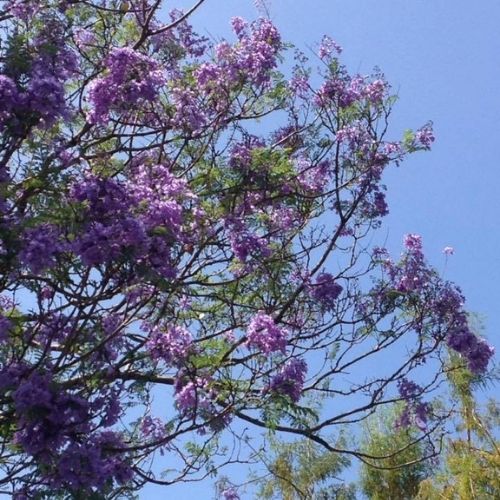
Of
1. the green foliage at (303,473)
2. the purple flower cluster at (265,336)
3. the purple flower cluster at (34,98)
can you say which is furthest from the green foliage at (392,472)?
the purple flower cluster at (34,98)

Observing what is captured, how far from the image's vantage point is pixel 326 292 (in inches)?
287

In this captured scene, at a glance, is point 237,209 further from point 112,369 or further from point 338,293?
point 112,369

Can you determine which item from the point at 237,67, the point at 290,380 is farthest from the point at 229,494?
the point at 237,67

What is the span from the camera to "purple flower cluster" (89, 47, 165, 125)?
18.0ft

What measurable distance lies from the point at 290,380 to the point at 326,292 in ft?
4.72

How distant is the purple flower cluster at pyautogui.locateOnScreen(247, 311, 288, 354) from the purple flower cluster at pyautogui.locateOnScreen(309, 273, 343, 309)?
1.38 metres

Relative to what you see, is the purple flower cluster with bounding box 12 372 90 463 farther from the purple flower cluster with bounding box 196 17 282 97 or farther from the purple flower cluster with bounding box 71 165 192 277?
the purple flower cluster with bounding box 196 17 282 97

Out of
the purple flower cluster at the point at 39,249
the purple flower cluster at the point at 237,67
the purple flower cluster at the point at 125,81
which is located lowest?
the purple flower cluster at the point at 39,249

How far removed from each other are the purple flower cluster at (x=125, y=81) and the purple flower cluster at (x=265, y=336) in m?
1.71

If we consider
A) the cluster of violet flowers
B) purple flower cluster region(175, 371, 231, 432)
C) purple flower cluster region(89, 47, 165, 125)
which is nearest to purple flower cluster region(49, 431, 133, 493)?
the cluster of violet flowers

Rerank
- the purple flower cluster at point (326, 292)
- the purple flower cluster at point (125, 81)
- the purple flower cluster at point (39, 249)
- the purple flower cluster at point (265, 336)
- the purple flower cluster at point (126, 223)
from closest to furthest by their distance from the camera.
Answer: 1. the purple flower cluster at point (39, 249)
2. the purple flower cluster at point (126, 223)
3. the purple flower cluster at point (125, 81)
4. the purple flower cluster at point (265, 336)
5. the purple flower cluster at point (326, 292)

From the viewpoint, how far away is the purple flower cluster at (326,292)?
23.8 ft

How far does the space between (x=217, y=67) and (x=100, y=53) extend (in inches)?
38.0

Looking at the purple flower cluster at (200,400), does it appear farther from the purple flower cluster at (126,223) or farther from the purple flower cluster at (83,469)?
the purple flower cluster at (126,223)
